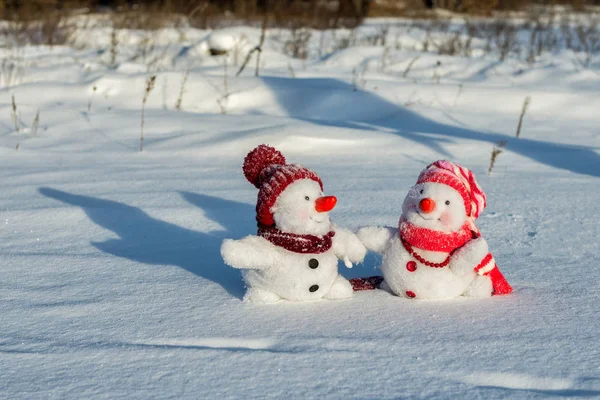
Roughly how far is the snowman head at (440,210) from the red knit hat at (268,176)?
0.28 metres

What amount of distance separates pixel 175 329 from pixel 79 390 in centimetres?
37

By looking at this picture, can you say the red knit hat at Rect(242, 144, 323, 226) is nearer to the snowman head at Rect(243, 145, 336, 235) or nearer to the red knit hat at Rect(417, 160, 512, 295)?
the snowman head at Rect(243, 145, 336, 235)

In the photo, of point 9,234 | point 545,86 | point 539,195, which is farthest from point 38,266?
point 545,86

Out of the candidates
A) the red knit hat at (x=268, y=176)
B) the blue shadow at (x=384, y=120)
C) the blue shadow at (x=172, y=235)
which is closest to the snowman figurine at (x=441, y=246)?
the red knit hat at (x=268, y=176)

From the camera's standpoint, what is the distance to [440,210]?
2.03 meters

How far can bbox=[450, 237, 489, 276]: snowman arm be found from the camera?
2.02 m

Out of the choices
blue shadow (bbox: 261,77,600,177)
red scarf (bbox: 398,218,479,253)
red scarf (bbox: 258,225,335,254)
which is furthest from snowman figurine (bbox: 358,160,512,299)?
blue shadow (bbox: 261,77,600,177)

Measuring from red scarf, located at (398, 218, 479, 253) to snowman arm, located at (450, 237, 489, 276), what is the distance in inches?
1.1

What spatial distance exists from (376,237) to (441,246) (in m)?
0.18

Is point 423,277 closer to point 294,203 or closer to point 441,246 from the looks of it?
point 441,246

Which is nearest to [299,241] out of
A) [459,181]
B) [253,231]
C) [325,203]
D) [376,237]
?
[325,203]

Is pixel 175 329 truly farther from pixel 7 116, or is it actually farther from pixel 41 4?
pixel 41 4

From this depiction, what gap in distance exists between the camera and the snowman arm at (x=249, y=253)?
78.2 inches

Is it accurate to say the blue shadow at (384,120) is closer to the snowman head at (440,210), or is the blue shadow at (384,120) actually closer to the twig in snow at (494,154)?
the twig in snow at (494,154)
